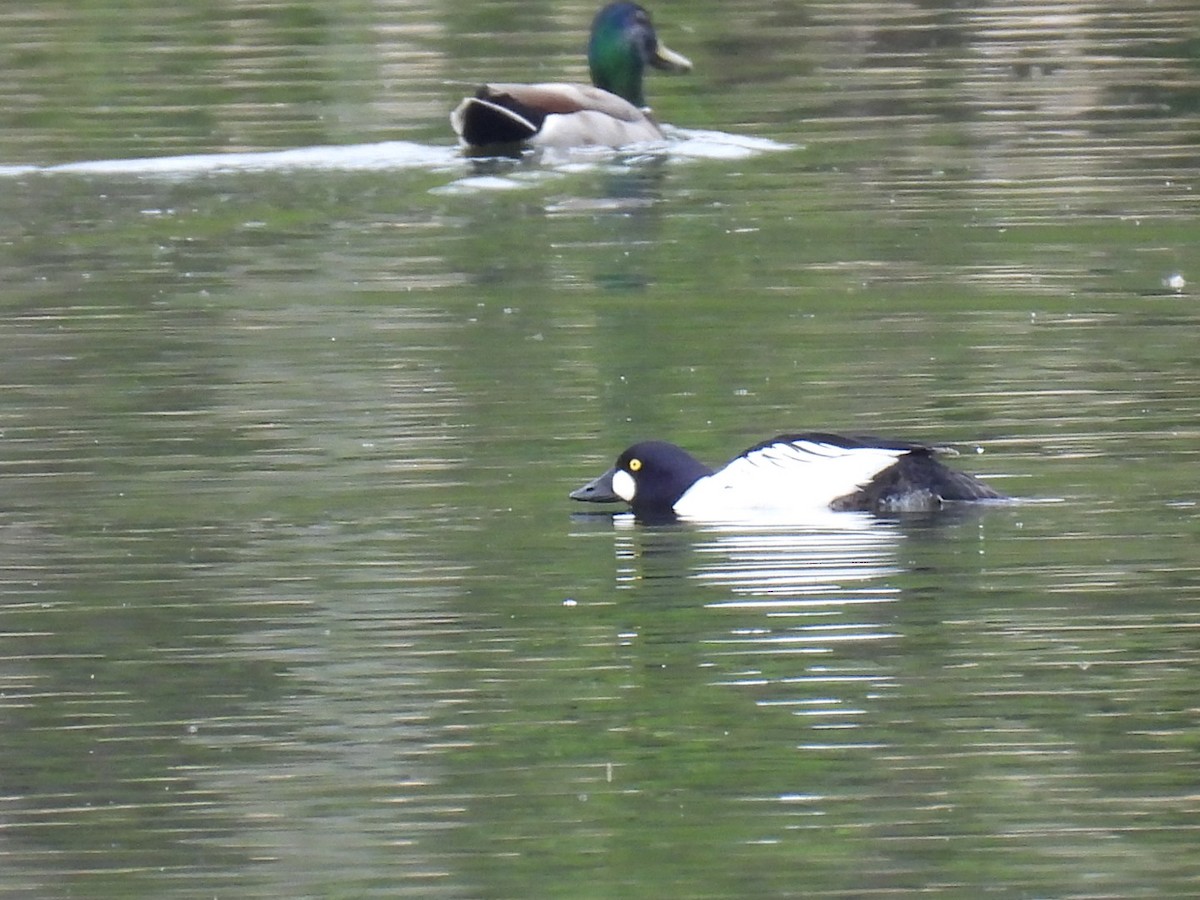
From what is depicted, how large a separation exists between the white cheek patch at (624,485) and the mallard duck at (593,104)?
9388 millimetres

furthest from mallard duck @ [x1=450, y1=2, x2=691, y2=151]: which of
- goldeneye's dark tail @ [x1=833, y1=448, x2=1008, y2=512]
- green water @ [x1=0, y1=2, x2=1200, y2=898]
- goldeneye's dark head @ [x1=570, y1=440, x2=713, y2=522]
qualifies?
goldeneye's dark tail @ [x1=833, y1=448, x2=1008, y2=512]

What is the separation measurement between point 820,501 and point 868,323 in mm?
3479

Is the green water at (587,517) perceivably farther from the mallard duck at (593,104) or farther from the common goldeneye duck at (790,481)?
the mallard duck at (593,104)

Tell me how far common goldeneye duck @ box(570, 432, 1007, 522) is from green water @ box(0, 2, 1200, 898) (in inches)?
6.7

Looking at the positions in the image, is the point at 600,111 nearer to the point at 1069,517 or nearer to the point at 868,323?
the point at 868,323

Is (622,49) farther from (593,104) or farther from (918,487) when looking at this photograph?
(918,487)

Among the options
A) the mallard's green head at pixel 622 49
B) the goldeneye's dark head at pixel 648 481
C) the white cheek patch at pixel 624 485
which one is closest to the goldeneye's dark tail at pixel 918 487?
the goldeneye's dark head at pixel 648 481

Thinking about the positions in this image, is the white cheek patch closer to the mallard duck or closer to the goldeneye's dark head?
the goldeneye's dark head

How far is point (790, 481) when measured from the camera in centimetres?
1002

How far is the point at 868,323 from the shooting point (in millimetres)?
13484

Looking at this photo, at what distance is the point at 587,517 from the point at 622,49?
11.6m

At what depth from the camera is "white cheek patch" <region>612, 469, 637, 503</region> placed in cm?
1023

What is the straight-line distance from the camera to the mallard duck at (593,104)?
19484mm

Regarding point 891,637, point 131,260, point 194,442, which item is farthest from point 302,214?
point 891,637
